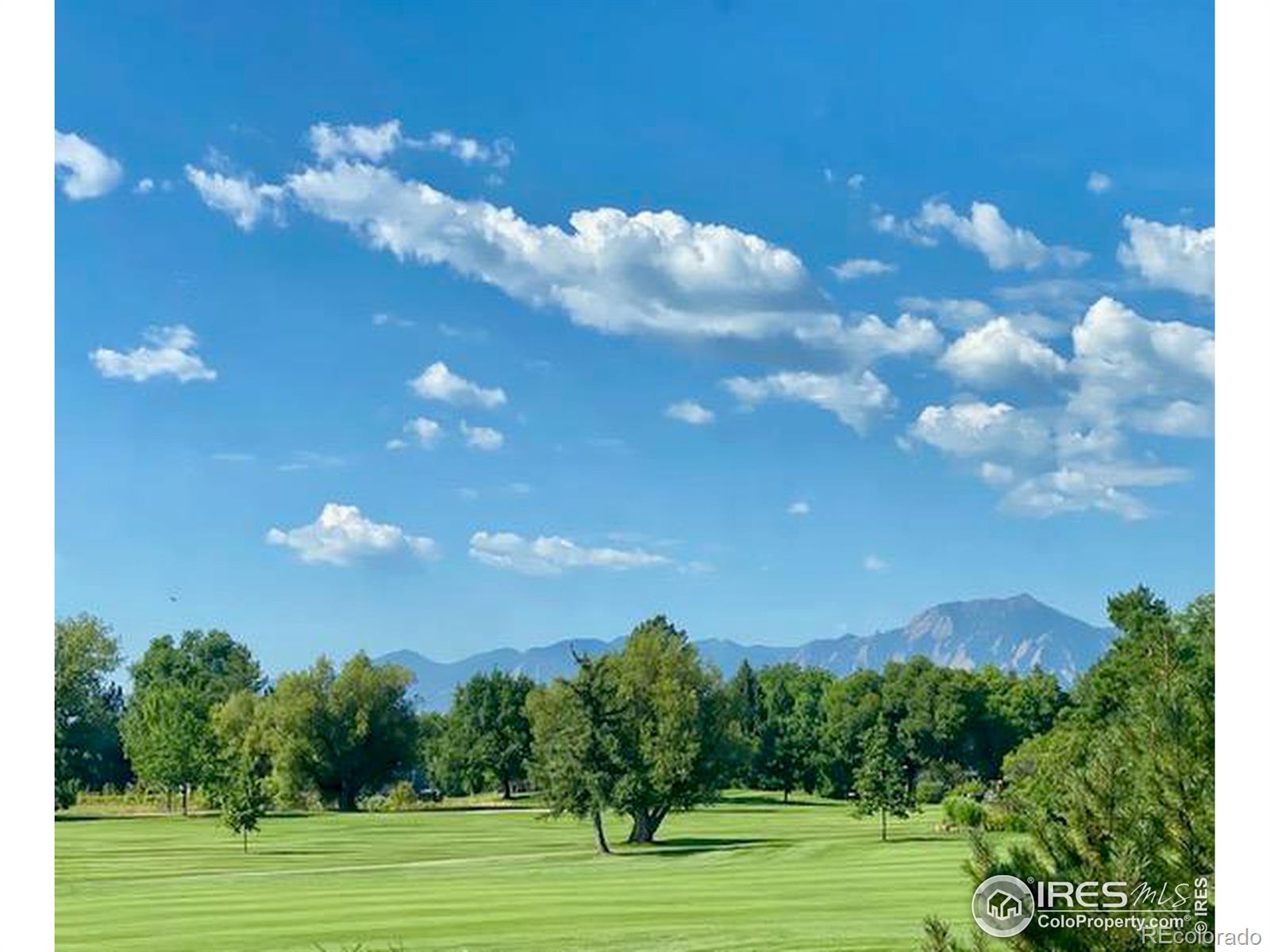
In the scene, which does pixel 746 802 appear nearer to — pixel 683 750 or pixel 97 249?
pixel 683 750

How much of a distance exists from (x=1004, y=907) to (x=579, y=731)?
578 inches

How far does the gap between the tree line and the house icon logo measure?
47.7 feet

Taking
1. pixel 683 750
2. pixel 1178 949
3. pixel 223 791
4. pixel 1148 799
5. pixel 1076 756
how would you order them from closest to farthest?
pixel 1178 949 < pixel 1148 799 < pixel 1076 756 < pixel 683 750 < pixel 223 791

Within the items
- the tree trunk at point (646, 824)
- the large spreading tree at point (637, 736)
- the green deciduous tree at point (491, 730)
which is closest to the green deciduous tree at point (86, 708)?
the green deciduous tree at point (491, 730)

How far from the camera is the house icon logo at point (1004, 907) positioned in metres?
3.63

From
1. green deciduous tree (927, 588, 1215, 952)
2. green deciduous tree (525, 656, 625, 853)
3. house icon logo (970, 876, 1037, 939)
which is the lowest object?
green deciduous tree (525, 656, 625, 853)

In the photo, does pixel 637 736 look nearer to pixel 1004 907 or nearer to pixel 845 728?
pixel 845 728

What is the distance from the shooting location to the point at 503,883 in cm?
1448

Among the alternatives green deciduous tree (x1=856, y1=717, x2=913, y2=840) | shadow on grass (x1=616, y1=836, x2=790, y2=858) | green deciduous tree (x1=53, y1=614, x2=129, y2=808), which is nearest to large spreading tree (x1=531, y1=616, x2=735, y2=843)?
shadow on grass (x1=616, y1=836, x2=790, y2=858)

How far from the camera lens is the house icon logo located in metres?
3.63

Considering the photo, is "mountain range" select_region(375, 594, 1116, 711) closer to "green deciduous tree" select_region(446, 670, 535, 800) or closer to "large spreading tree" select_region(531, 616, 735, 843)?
"green deciduous tree" select_region(446, 670, 535, 800)
